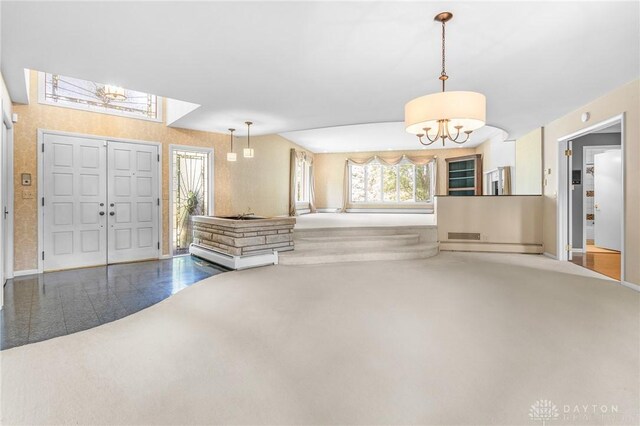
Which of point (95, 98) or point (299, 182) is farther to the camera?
point (299, 182)

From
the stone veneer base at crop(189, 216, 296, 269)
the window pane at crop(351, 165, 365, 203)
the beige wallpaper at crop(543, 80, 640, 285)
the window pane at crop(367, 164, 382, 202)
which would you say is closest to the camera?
the beige wallpaper at crop(543, 80, 640, 285)

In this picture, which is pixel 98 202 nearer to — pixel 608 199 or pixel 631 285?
pixel 631 285

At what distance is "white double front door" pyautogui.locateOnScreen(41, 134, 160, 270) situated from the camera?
16.3 ft

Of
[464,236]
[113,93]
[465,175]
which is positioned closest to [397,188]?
[465,175]

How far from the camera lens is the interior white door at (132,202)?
5.54 m

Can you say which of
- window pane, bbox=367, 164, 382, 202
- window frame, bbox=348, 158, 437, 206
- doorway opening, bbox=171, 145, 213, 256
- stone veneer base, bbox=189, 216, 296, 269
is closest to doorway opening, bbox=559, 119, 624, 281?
window frame, bbox=348, 158, 437, 206

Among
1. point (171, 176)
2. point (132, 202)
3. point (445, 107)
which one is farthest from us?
point (171, 176)

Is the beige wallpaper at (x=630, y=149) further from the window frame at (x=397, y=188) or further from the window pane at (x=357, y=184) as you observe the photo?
the window pane at (x=357, y=184)

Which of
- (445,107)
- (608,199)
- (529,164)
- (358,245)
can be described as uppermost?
(529,164)

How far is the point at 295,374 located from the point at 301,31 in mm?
2679

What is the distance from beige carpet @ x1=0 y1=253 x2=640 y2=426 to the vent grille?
9.44ft

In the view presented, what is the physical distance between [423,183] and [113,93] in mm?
9898

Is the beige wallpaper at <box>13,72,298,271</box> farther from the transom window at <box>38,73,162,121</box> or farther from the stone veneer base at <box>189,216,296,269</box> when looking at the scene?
the stone veneer base at <box>189,216,296,269</box>

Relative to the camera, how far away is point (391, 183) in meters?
12.2
